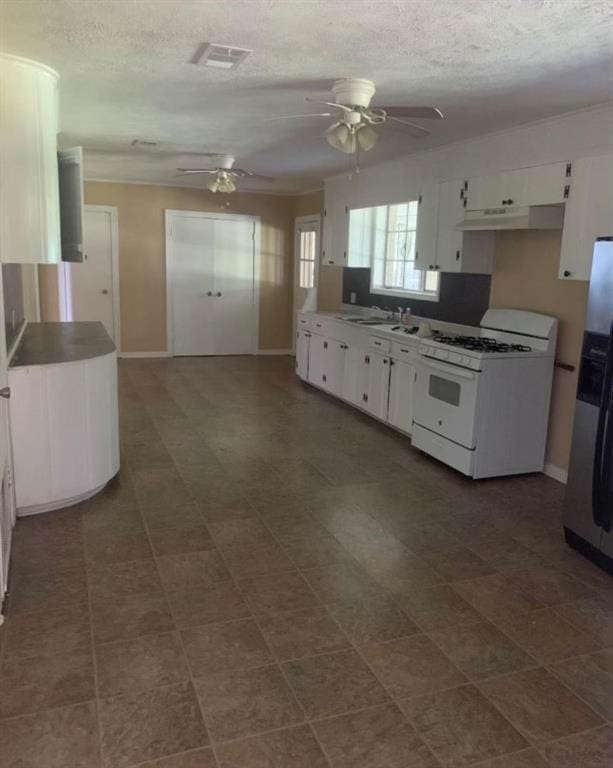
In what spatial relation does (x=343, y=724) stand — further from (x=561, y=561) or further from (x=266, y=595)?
(x=561, y=561)

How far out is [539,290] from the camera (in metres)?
Result: 4.52

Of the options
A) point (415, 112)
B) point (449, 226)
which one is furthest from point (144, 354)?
point (415, 112)

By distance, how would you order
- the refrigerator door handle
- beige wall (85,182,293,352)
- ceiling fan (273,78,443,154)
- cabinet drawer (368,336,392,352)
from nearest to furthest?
the refrigerator door handle → ceiling fan (273,78,443,154) → cabinet drawer (368,336,392,352) → beige wall (85,182,293,352)

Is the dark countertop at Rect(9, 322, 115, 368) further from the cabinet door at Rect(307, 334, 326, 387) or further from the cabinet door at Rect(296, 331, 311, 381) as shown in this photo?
the cabinet door at Rect(296, 331, 311, 381)

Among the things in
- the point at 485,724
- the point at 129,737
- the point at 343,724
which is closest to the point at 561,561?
the point at 485,724

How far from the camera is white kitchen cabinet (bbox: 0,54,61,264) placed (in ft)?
10.1

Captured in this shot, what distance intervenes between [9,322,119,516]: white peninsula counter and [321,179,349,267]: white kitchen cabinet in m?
3.76

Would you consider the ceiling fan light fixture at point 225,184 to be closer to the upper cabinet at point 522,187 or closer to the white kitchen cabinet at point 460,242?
the white kitchen cabinet at point 460,242

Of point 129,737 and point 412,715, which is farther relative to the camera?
point 412,715

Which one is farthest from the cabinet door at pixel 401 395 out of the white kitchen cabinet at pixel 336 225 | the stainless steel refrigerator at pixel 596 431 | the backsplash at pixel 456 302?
the white kitchen cabinet at pixel 336 225

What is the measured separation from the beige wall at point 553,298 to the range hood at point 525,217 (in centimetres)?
16

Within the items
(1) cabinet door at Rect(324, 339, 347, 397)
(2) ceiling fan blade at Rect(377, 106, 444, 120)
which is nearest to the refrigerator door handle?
(2) ceiling fan blade at Rect(377, 106, 444, 120)

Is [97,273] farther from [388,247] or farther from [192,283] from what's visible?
[388,247]

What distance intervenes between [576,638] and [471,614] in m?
0.43
